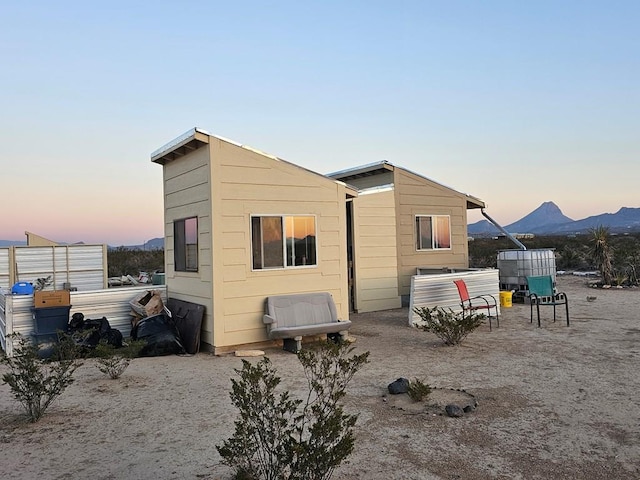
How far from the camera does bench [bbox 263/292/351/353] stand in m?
7.77

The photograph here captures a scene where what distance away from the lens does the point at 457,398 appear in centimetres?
509

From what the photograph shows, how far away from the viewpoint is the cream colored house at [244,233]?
25.3 ft

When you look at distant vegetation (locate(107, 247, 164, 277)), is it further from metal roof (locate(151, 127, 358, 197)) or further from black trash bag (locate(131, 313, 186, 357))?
black trash bag (locate(131, 313, 186, 357))

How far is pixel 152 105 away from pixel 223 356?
329 inches

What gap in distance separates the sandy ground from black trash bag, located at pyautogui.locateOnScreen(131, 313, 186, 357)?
303mm

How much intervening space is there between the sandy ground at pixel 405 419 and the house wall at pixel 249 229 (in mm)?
687

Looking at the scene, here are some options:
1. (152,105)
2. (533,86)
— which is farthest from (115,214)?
(533,86)

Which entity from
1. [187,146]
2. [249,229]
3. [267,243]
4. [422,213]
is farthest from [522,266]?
[187,146]

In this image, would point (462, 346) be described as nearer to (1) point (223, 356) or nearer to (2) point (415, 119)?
(1) point (223, 356)

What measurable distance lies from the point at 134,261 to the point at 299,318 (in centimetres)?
2355

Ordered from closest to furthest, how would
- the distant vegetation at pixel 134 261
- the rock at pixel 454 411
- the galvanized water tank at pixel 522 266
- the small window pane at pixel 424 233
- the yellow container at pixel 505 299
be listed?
the rock at pixel 454 411 < the yellow container at pixel 505 299 < the galvanized water tank at pixel 522 266 < the small window pane at pixel 424 233 < the distant vegetation at pixel 134 261

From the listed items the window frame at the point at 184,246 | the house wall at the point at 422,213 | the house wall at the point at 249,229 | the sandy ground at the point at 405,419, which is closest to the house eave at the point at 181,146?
the house wall at the point at 249,229

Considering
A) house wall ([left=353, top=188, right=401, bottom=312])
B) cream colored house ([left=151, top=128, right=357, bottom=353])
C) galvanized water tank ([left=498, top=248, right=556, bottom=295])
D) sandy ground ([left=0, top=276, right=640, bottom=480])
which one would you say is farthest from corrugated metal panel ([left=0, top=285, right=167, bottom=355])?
galvanized water tank ([left=498, top=248, right=556, bottom=295])

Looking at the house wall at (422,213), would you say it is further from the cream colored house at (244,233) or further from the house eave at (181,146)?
the house eave at (181,146)
